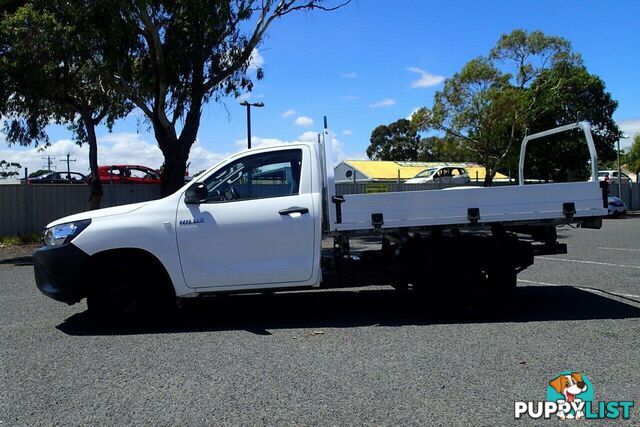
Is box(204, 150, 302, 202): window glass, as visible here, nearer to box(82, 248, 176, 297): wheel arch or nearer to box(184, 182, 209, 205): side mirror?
box(184, 182, 209, 205): side mirror

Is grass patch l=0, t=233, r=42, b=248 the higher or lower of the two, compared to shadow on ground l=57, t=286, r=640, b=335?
higher

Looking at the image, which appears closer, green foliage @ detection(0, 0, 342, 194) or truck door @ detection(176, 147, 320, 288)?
truck door @ detection(176, 147, 320, 288)

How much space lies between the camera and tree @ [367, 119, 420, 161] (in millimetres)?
76125

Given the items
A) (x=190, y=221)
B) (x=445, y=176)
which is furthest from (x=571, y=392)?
(x=445, y=176)

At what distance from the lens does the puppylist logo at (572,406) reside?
4090 millimetres

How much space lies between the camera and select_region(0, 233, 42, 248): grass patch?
57.4 ft

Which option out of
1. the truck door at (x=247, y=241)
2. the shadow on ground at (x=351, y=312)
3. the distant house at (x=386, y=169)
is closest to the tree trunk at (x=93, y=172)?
the shadow on ground at (x=351, y=312)

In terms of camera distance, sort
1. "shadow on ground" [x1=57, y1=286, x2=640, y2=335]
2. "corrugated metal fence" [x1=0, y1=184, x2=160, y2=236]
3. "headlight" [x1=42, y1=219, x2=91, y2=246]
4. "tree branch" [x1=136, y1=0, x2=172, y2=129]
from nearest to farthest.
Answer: "headlight" [x1=42, y1=219, x2=91, y2=246] → "shadow on ground" [x1=57, y1=286, x2=640, y2=335] → "tree branch" [x1=136, y1=0, x2=172, y2=129] → "corrugated metal fence" [x1=0, y1=184, x2=160, y2=236]

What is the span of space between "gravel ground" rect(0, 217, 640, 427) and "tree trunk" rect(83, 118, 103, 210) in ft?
34.0

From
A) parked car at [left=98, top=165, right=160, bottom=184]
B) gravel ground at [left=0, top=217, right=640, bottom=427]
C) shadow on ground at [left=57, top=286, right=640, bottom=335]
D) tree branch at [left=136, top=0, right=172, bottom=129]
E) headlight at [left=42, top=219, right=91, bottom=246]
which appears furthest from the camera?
parked car at [left=98, top=165, right=160, bottom=184]

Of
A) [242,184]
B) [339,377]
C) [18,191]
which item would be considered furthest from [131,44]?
[339,377]

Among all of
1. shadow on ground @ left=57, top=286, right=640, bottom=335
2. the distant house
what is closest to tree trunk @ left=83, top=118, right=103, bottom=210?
shadow on ground @ left=57, top=286, right=640, bottom=335

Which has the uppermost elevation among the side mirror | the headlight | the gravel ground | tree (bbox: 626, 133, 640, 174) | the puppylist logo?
tree (bbox: 626, 133, 640, 174)

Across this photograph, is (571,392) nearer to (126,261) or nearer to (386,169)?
(126,261)
